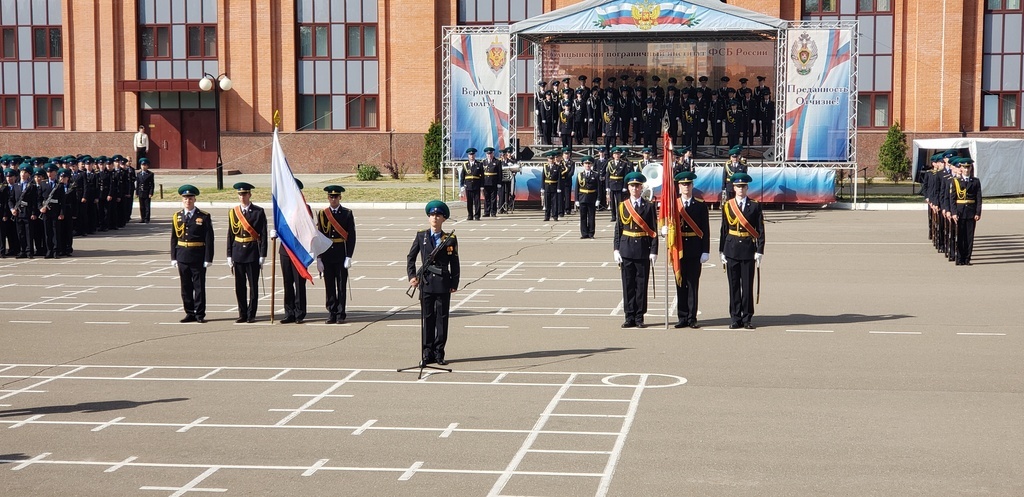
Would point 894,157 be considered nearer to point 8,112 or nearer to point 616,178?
point 616,178

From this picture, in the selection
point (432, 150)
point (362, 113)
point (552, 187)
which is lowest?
point (552, 187)

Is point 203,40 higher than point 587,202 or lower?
higher

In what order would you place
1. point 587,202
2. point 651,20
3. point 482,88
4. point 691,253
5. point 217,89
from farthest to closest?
point 217,89, point 482,88, point 651,20, point 587,202, point 691,253

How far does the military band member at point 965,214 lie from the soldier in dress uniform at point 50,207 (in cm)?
1641

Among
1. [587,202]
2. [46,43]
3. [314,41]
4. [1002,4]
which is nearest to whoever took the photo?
[587,202]

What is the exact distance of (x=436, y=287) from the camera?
1231 cm

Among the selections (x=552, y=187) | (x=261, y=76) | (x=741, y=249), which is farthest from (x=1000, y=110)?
(x=741, y=249)

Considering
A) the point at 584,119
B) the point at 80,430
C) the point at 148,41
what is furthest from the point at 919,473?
the point at 148,41

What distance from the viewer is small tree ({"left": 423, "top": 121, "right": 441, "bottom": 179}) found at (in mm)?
44938

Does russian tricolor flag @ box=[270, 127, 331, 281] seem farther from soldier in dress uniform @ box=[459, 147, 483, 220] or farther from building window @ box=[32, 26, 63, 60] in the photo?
building window @ box=[32, 26, 63, 60]

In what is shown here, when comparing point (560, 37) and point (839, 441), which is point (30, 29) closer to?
point (560, 37)

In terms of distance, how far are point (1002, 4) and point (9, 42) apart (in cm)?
3822

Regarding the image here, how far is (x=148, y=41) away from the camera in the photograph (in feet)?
159

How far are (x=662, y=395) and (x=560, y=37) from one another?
27.8m
